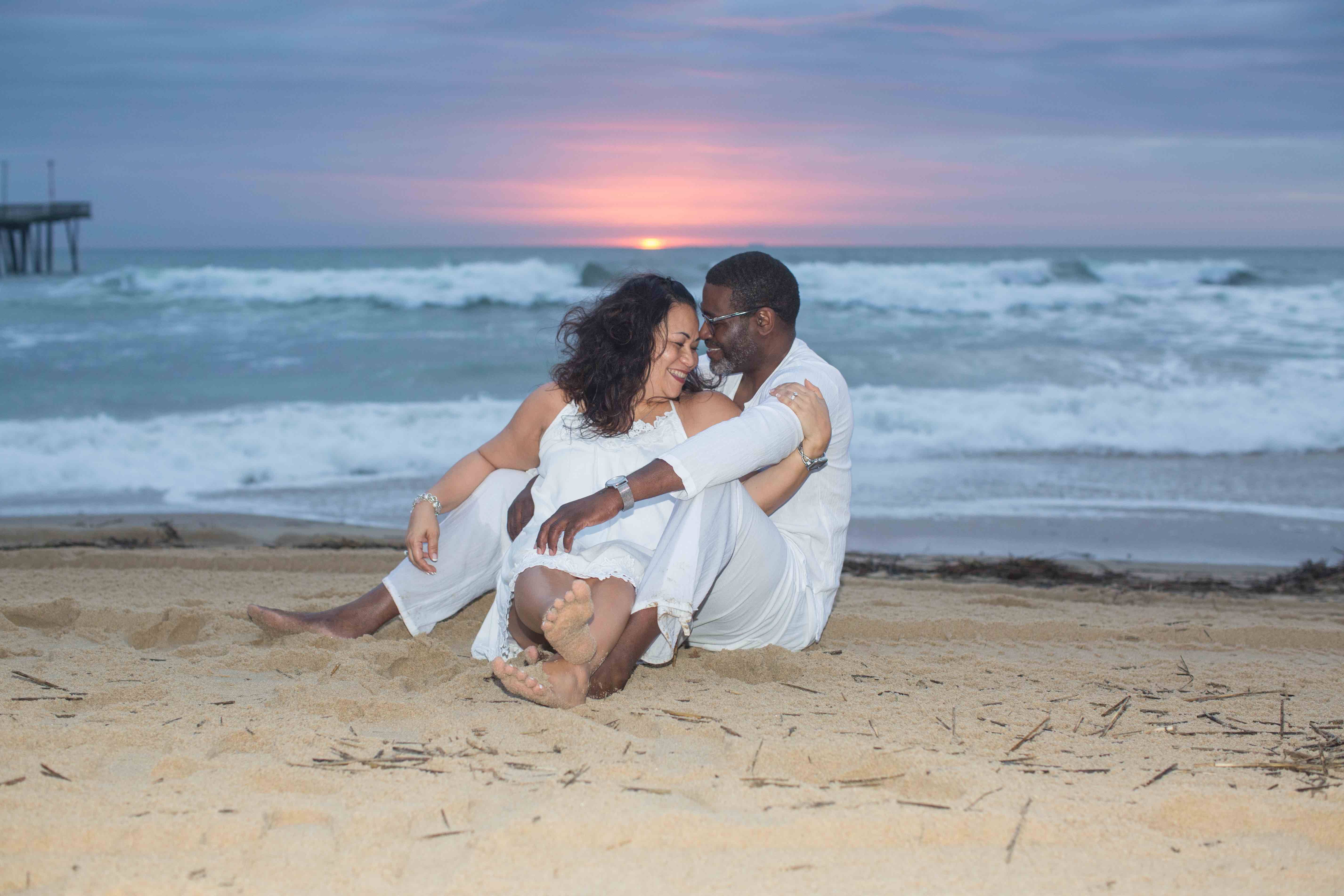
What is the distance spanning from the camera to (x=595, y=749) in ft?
8.12

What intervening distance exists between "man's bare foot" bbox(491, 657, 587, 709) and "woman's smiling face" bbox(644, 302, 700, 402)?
38.8 inches

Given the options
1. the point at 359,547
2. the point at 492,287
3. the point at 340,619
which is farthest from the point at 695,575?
the point at 492,287

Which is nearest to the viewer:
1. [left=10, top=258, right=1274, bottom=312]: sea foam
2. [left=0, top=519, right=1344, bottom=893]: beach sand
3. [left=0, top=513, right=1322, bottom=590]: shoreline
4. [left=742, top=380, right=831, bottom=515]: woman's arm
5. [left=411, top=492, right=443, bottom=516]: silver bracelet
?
[left=0, top=519, right=1344, bottom=893]: beach sand


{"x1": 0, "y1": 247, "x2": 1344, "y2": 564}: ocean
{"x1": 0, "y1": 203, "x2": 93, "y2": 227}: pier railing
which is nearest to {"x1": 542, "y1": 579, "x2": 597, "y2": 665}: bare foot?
{"x1": 0, "y1": 247, "x2": 1344, "y2": 564}: ocean

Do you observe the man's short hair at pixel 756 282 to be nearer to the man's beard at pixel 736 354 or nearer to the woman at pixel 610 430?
the man's beard at pixel 736 354

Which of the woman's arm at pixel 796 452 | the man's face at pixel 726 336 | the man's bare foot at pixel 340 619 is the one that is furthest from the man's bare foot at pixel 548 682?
the man's face at pixel 726 336

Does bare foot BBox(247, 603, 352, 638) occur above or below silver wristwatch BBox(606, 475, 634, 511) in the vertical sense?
below

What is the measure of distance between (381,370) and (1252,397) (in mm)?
11457

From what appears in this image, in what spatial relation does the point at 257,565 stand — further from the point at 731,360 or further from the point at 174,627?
the point at 731,360

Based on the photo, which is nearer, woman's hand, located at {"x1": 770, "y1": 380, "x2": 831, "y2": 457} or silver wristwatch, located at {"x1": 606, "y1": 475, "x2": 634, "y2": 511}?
silver wristwatch, located at {"x1": 606, "y1": 475, "x2": 634, "y2": 511}

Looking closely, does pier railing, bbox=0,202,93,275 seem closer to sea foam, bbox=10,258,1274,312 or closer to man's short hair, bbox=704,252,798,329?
sea foam, bbox=10,258,1274,312

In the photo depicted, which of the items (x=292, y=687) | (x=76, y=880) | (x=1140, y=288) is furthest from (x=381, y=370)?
(x=1140, y=288)

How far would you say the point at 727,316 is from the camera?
12.0 feet

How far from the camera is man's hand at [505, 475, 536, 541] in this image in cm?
338
